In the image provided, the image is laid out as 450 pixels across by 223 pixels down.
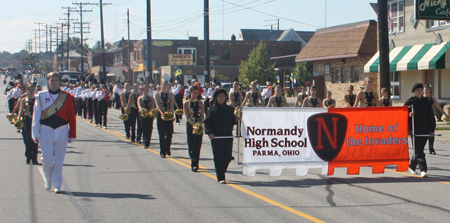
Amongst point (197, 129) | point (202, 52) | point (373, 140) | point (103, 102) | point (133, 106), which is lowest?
point (373, 140)

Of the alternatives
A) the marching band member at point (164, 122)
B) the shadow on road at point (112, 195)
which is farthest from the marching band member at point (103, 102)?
the shadow on road at point (112, 195)

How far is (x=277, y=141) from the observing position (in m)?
9.55

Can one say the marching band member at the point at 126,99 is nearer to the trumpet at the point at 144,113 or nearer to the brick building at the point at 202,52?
the trumpet at the point at 144,113

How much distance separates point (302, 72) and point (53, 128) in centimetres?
4489

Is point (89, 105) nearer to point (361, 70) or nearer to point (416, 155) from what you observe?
point (361, 70)

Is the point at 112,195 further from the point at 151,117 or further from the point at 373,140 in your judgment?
the point at 151,117

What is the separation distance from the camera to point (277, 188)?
8.82 meters

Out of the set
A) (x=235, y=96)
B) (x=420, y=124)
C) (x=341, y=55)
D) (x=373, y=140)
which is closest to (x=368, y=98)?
(x=420, y=124)

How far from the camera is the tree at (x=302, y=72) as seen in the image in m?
51.4

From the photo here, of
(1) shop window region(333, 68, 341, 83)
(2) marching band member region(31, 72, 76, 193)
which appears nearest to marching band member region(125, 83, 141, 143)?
(2) marching band member region(31, 72, 76, 193)

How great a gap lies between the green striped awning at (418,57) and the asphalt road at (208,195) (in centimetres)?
1274

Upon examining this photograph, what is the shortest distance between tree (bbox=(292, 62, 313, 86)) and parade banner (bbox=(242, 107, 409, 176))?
41653 millimetres

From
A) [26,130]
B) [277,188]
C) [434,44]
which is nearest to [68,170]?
[26,130]

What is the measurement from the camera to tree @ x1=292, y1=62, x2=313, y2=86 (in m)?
51.4
